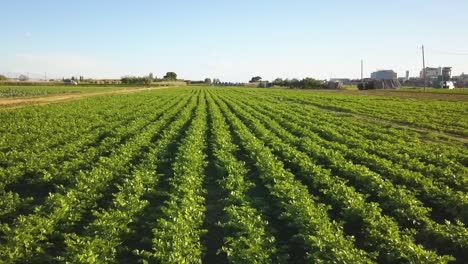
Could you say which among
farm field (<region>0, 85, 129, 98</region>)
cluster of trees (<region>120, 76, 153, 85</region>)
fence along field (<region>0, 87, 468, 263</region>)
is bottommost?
fence along field (<region>0, 87, 468, 263</region>)

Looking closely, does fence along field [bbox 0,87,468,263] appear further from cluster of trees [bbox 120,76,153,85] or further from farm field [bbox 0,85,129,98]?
cluster of trees [bbox 120,76,153,85]

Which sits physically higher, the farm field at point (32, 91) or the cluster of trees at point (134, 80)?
the cluster of trees at point (134, 80)

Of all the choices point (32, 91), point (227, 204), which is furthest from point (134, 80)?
point (227, 204)

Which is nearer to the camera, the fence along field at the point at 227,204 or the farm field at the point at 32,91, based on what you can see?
the fence along field at the point at 227,204

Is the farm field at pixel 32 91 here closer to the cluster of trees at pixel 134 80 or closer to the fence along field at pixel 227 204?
the fence along field at pixel 227 204

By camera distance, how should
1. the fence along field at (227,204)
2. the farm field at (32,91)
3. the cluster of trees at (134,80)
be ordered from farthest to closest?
the cluster of trees at (134,80) < the farm field at (32,91) < the fence along field at (227,204)

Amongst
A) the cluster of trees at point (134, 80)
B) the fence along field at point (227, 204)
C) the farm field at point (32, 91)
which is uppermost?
the cluster of trees at point (134, 80)

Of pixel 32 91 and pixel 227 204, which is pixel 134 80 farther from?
pixel 227 204

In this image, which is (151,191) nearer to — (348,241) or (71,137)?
(348,241)

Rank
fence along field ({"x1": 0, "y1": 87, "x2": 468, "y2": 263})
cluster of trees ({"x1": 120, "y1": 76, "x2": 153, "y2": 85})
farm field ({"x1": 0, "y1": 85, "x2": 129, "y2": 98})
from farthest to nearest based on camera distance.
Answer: cluster of trees ({"x1": 120, "y1": 76, "x2": 153, "y2": 85}) → farm field ({"x1": 0, "y1": 85, "x2": 129, "y2": 98}) → fence along field ({"x1": 0, "y1": 87, "x2": 468, "y2": 263})

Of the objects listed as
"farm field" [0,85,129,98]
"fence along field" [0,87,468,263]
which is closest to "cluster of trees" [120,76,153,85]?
"farm field" [0,85,129,98]

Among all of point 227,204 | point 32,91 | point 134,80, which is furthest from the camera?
point 134,80

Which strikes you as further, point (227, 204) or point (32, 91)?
point (32, 91)

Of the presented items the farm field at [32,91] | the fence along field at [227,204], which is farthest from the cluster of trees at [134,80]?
the fence along field at [227,204]
